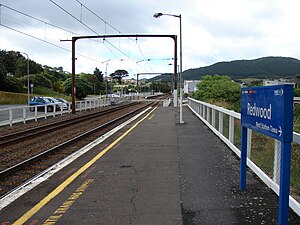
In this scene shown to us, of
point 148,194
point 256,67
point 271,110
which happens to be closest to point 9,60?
point 256,67

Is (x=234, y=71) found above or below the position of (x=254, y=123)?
above

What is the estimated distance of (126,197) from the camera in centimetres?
551

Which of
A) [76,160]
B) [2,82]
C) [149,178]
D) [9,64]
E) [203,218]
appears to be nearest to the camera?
[203,218]

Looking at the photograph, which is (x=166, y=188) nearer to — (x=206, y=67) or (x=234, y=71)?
(x=234, y=71)

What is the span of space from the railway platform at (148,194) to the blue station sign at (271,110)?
3.69 feet

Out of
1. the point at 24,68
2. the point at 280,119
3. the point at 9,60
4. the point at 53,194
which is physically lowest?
the point at 53,194

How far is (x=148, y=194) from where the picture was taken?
5.65m

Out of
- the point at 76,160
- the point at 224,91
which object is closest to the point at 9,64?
the point at 224,91

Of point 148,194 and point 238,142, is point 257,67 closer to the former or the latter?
point 238,142

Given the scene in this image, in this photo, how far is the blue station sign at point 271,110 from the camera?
377 centimetres

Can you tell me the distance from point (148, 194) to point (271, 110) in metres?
2.46

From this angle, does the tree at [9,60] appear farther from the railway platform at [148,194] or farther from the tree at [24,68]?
the railway platform at [148,194]

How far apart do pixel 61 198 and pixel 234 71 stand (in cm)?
14260

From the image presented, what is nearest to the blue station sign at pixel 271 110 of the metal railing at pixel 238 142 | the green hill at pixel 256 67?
the metal railing at pixel 238 142
